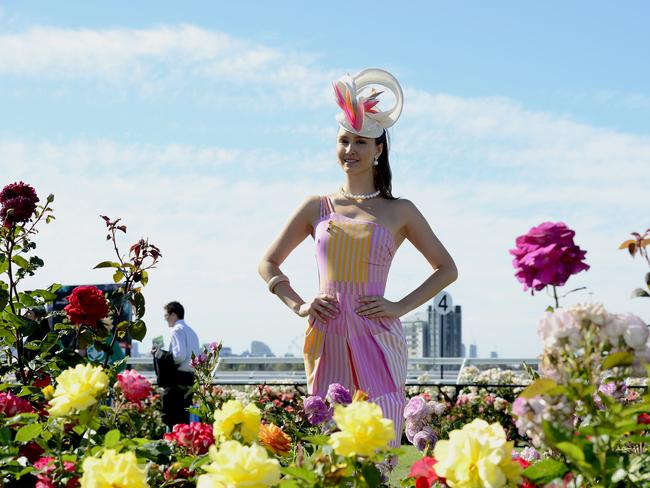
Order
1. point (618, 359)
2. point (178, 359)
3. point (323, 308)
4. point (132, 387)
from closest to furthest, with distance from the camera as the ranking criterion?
point (618, 359), point (132, 387), point (323, 308), point (178, 359)

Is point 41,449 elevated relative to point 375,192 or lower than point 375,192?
lower

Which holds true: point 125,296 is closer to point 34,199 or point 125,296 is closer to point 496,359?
point 34,199

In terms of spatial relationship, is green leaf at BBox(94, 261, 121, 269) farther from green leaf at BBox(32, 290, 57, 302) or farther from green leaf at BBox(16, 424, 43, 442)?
green leaf at BBox(16, 424, 43, 442)

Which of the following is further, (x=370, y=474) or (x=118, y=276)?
(x=118, y=276)

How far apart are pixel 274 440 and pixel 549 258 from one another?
835 millimetres

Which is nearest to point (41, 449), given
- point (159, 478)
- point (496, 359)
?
point (159, 478)

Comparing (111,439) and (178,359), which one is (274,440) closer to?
(111,439)

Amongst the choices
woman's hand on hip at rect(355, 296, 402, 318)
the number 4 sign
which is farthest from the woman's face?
the number 4 sign

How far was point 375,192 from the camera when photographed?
3568mm

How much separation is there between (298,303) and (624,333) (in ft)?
6.35

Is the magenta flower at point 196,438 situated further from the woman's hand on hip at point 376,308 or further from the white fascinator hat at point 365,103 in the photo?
the white fascinator hat at point 365,103

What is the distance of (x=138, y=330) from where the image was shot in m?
3.64

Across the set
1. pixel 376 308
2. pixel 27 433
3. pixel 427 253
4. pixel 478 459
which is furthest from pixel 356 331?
pixel 478 459

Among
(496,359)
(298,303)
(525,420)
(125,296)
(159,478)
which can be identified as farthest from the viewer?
(496,359)
